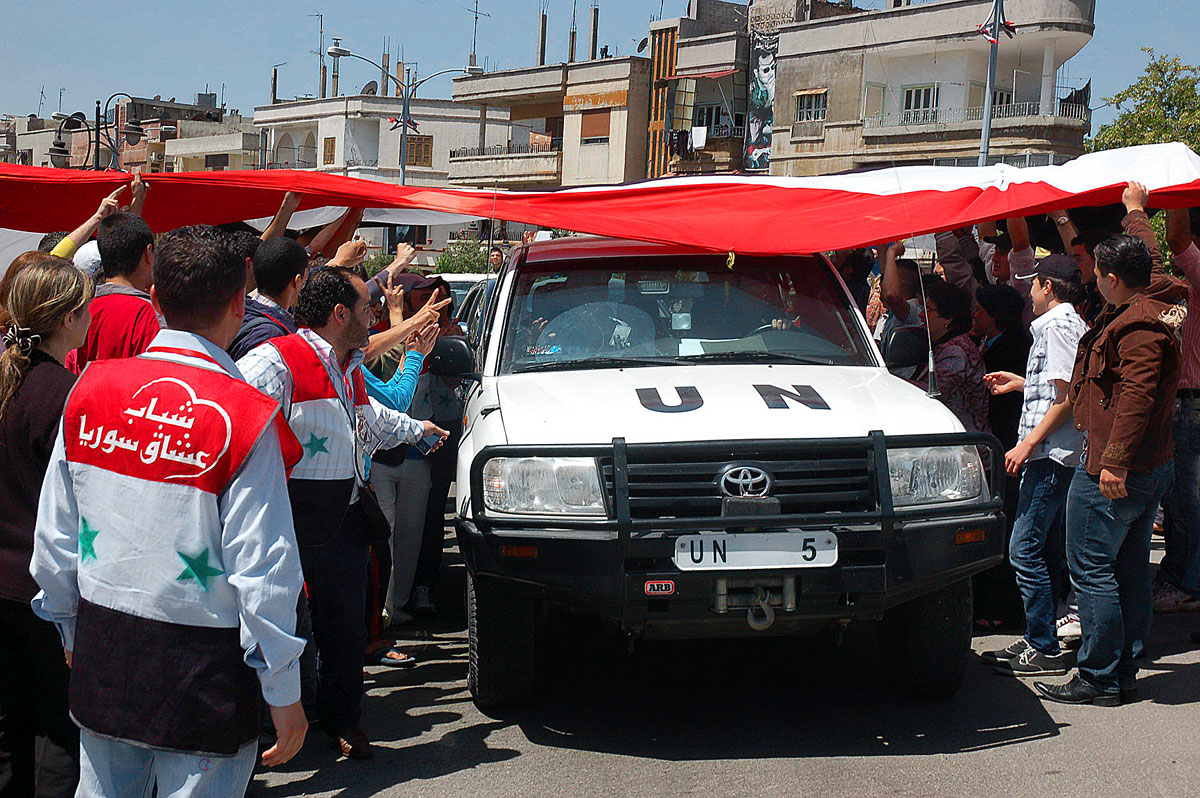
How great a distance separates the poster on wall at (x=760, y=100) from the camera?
51.1m

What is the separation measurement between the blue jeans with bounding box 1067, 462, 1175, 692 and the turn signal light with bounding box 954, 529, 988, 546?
2.71 ft

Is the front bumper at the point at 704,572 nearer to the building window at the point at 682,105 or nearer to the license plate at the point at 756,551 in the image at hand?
the license plate at the point at 756,551

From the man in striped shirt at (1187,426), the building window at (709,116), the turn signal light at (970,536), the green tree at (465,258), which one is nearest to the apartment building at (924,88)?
the building window at (709,116)

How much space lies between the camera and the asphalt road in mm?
4527

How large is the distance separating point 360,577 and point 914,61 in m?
46.1

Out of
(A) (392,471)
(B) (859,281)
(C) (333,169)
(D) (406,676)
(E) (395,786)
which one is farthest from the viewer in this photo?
(C) (333,169)

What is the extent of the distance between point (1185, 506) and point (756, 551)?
3.77 m

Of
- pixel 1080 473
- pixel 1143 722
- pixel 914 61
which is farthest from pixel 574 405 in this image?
pixel 914 61

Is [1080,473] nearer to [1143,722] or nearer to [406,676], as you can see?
[1143,722]

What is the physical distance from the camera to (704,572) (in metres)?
4.53

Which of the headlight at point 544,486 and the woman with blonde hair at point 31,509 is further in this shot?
the headlight at point 544,486

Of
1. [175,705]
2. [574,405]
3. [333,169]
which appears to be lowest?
[175,705]

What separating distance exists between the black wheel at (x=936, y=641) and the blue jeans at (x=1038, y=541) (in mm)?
769

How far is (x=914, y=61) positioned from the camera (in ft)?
153
